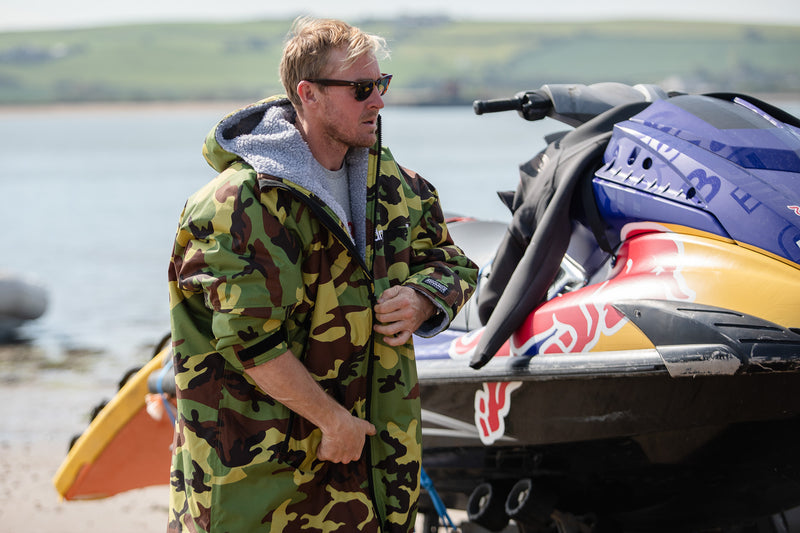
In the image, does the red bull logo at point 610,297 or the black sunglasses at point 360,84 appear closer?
the black sunglasses at point 360,84

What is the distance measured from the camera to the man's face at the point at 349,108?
2.53 meters

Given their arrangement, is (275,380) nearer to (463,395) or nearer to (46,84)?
(463,395)

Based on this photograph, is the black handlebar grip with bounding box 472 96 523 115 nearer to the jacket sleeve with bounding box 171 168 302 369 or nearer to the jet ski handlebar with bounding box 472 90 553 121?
the jet ski handlebar with bounding box 472 90 553 121

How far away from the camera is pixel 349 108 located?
2.57 m

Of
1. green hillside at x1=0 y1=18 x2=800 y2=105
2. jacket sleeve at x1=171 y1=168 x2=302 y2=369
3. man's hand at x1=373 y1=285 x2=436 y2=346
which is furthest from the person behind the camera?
green hillside at x1=0 y1=18 x2=800 y2=105

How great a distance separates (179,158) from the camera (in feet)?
159

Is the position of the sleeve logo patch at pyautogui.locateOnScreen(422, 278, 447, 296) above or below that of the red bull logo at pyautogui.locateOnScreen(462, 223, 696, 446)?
above

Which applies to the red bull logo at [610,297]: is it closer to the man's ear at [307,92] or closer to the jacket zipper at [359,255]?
the jacket zipper at [359,255]

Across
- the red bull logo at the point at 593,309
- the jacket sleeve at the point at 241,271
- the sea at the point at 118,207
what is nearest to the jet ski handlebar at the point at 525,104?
the red bull logo at the point at 593,309

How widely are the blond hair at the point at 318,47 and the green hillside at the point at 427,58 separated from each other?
83.0 metres

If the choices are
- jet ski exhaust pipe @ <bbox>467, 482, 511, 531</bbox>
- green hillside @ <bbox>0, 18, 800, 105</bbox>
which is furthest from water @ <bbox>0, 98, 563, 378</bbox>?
green hillside @ <bbox>0, 18, 800, 105</bbox>

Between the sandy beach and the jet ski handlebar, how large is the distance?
300 cm

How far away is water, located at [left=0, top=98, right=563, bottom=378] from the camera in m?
12.4

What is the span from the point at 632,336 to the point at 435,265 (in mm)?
705
